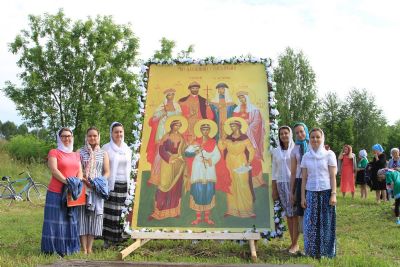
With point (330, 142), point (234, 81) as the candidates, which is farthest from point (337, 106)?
point (234, 81)

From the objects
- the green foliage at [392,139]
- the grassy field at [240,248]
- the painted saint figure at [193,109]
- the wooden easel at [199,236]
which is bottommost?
the grassy field at [240,248]

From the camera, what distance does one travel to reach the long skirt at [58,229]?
700cm

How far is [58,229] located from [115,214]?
986 mm

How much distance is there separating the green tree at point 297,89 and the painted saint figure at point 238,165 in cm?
3602

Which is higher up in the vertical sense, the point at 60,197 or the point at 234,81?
the point at 234,81

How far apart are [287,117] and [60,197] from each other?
37725 millimetres

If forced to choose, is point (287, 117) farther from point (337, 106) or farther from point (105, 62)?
point (105, 62)

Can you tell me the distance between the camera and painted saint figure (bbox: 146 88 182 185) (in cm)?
764

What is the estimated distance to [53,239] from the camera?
7.00 m

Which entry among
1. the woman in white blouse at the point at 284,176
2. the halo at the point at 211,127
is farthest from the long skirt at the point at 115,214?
the woman in white blouse at the point at 284,176

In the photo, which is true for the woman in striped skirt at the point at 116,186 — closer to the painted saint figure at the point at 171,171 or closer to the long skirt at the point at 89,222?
the long skirt at the point at 89,222

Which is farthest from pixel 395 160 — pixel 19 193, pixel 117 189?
pixel 19 193

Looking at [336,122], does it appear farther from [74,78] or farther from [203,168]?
[203,168]

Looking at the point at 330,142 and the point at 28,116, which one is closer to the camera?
the point at 28,116
